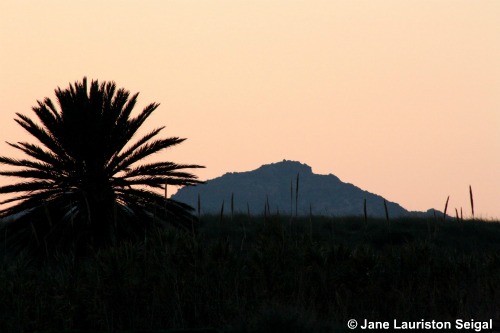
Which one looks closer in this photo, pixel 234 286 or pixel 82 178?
pixel 234 286

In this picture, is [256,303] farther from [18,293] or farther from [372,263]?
[18,293]

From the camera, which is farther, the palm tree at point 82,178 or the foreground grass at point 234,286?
the palm tree at point 82,178

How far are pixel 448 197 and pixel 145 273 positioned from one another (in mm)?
9244

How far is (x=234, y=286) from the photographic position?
1866 cm

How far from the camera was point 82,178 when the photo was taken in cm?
2580

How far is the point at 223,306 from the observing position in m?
18.1

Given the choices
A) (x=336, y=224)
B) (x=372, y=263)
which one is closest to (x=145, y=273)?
(x=372, y=263)

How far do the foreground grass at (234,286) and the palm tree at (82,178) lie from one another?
17.1ft

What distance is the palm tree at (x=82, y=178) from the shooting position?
25.5 metres

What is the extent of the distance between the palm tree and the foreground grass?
5203mm

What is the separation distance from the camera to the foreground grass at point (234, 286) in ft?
58.9

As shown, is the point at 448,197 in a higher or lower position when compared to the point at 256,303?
higher

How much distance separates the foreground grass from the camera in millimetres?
17953

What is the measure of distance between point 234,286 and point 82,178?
870cm
